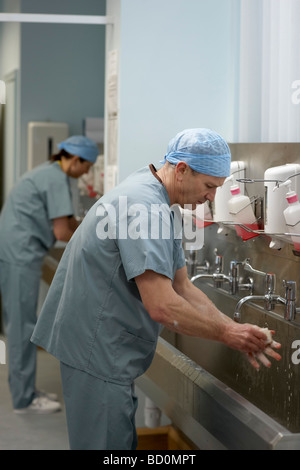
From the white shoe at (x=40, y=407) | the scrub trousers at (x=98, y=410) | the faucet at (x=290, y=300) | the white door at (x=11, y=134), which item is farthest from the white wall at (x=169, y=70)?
the white door at (x=11, y=134)

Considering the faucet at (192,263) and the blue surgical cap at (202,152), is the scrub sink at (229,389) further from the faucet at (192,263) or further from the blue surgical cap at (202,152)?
the blue surgical cap at (202,152)

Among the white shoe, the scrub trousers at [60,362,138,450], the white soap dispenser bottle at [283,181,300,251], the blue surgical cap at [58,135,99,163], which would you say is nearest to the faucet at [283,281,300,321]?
the white soap dispenser bottle at [283,181,300,251]

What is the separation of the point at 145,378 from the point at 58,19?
1380 mm

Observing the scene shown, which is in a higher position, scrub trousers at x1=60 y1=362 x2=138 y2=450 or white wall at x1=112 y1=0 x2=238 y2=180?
white wall at x1=112 y1=0 x2=238 y2=180

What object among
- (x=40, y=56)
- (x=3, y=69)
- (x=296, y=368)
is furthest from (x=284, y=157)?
(x=3, y=69)

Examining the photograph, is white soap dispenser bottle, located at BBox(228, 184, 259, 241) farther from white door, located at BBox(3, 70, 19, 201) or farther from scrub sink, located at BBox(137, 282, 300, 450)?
white door, located at BBox(3, 70, 19, 201)

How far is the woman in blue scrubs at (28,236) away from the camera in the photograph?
136 inches

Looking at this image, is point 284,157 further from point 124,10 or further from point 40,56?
point 40,56

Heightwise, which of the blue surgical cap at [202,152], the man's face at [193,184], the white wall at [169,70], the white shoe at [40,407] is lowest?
the white shoe at [40,407]

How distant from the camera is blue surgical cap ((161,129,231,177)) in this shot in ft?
5.96

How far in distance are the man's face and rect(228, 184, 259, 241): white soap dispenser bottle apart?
1.53ft

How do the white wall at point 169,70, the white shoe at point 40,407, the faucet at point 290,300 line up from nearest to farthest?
the faucet at point 290,300 < the white wall at point 169,70 < the white shoe at point 40,407

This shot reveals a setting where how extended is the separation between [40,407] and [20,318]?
1.53 feet

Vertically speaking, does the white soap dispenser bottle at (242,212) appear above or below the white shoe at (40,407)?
above
